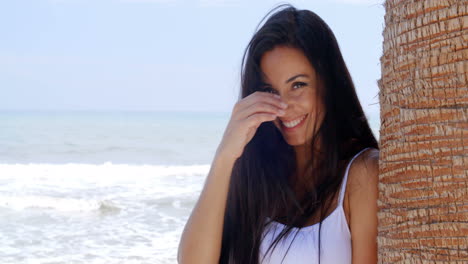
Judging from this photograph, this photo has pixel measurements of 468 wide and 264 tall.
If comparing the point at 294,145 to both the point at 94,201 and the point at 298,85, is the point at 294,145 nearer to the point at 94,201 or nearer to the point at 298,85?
the point at 298,85

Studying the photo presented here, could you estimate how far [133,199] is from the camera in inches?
526

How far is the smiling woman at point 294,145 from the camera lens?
8.38 feet

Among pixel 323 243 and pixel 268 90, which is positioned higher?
pixel 268 90

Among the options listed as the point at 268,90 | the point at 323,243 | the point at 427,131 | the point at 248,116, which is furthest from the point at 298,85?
the point at 427,131

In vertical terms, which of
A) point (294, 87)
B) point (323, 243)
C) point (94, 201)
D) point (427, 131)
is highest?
point (94, 201)

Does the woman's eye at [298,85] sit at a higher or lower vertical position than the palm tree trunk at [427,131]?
higher

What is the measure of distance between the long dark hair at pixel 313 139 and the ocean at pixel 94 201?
30 centimetres

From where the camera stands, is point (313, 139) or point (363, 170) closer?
point (363, 170)

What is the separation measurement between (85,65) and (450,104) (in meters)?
65.0

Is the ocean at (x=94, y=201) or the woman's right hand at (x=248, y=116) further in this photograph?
the ocean at (x=94, y=201)

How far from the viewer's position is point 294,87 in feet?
8.82

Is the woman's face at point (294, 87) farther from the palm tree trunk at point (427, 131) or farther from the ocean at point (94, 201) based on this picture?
the palm tree trunk at point (427, 131)

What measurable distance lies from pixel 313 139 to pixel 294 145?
0.18m

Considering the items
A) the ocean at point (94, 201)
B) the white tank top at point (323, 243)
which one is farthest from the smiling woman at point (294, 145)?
the ocean at point (94, 201)
